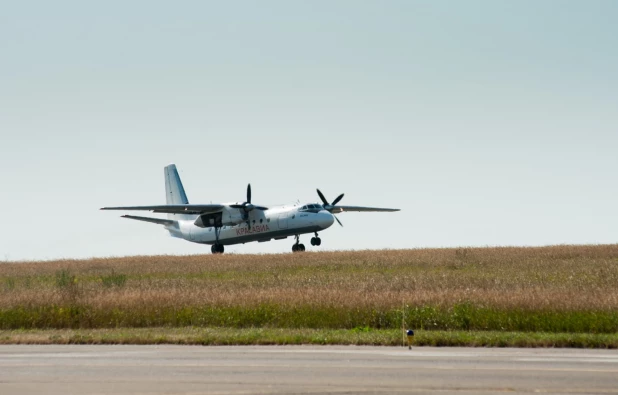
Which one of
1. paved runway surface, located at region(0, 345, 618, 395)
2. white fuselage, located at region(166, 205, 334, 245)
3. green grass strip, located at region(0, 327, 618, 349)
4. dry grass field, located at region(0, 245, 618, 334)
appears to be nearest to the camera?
paved runway surface, located at region(0, 345, 618, 395)

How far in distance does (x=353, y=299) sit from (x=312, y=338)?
23.1ft

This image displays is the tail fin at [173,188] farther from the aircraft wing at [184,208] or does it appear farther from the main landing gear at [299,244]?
the main landing gear at [299,244]

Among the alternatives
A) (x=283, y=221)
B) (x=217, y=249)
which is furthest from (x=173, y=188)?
(x=283, y=221)

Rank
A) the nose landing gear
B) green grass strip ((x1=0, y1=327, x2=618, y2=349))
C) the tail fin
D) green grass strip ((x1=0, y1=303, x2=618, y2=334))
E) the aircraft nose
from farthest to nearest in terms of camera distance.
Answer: the tail fin → the nose landing gear → the aircraft nose → green grass strip ((x1=0, y1=303, x2=618, y2=334)) → green grass strip ((x1=0, y1=327, x2=618, y2=349))

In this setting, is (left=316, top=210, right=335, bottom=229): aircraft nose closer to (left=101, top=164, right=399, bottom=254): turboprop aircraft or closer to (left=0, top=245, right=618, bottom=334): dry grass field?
(left=101, top=164, right=399, bottom=254): turboprop aircraft

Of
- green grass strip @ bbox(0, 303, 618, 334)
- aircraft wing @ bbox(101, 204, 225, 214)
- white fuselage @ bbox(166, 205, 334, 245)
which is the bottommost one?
green grass strip @ bbox(0, 303, 618, 334)

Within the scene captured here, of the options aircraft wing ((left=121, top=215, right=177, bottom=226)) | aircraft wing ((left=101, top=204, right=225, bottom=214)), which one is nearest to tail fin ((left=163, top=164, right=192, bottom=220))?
aircraft wing ((left=121, top=215, right=177, bottom=226))

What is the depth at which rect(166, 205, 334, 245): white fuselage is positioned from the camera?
65750 mm

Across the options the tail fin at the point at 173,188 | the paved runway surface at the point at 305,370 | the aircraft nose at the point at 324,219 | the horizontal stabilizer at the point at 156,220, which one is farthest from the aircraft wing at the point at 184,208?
the paved runway surface at the point at 305,370

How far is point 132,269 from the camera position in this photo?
5394cm

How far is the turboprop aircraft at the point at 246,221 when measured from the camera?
65938 millimetres

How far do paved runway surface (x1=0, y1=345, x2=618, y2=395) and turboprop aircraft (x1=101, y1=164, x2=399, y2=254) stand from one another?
1817 inches

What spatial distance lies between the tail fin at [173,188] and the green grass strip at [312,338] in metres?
55.5

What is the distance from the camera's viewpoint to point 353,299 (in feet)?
91.2
